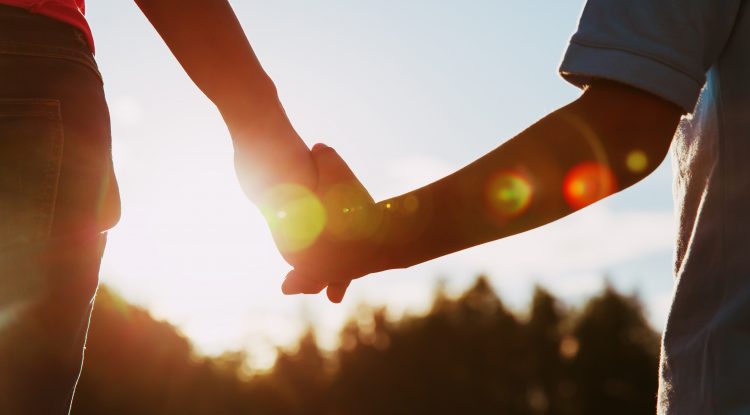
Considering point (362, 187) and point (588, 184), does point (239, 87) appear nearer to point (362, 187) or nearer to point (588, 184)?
point (362, 187)

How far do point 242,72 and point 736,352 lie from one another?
6.61ft

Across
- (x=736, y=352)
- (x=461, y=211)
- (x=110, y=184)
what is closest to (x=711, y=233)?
(x=736, y=352)

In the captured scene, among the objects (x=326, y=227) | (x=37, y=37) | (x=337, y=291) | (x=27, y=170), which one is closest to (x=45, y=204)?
(x=27, y=170)

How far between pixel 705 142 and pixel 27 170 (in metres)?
1.60

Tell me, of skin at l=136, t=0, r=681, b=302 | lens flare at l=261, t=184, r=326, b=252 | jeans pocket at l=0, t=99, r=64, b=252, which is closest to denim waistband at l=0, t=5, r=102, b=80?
jeans pocket at l=0, t=99, r=64, b=252

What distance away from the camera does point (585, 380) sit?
2174 inches

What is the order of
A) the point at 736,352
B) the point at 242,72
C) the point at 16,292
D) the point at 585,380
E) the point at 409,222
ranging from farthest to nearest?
the point at 585,380, the point at 242,72, the point at 409,222, the point at 16,292, the point at 736,352

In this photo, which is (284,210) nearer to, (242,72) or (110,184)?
(242,72)

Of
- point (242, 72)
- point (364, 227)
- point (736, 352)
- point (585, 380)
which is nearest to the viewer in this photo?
point (736, 352)

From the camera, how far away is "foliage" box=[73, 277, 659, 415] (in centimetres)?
5209

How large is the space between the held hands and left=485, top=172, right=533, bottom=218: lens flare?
447mm

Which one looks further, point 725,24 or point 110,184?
point 110,184

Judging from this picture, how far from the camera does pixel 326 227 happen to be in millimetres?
2723

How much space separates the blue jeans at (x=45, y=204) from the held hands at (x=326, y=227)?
830mm
